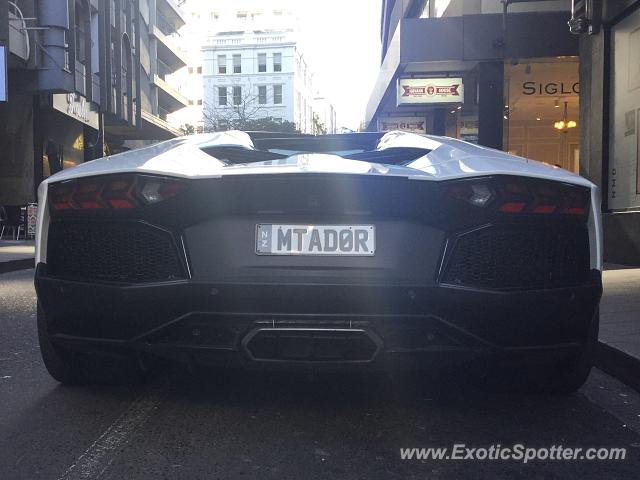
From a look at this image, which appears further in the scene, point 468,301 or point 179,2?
point 179,2

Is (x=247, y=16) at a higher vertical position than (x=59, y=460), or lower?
higher

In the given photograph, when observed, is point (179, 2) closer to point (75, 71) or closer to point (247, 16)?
point (75, 71)

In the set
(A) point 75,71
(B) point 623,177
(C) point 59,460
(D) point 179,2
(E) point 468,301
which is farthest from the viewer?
(D) point 179,2

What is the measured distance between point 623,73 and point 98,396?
385 inches

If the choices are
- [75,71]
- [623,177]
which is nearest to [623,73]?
[623,177]

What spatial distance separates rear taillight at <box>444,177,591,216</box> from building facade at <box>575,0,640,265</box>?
762 centimetres

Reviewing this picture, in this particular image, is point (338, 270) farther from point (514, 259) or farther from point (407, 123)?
point (407, 123)

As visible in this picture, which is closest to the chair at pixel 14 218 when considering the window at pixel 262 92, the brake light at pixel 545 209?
the brake light at pixel 545 209

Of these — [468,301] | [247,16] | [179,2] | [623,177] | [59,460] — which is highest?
[247,16]

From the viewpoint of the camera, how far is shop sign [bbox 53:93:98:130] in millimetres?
20830

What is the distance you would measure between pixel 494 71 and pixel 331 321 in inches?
493

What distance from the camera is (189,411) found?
114 inches

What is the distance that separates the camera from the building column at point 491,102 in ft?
45.4

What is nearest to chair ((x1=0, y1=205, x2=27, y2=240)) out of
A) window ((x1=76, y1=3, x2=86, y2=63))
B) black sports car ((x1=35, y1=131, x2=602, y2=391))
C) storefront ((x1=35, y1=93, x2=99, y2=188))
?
storefront ((x1=35, y1=93, x2=99, y2=188))
